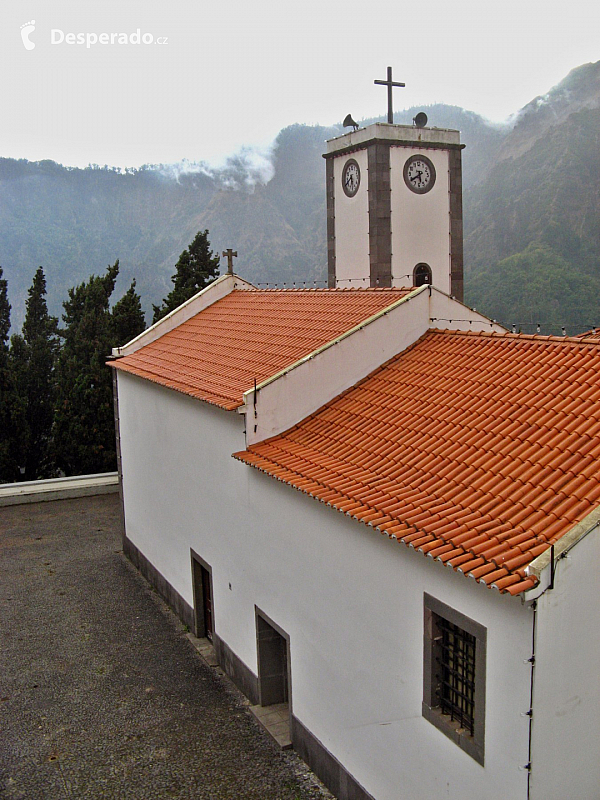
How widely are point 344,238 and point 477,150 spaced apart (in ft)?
368

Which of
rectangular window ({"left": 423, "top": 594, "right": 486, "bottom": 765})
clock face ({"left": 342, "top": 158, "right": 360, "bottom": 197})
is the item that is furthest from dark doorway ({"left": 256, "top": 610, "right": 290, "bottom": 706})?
clock face ({"left": 342, "top": 158, "right": 360, "bottom": 197})

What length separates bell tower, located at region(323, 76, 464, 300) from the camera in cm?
1922

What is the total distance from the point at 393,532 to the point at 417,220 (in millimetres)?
14232

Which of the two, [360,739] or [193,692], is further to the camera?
[193,692]

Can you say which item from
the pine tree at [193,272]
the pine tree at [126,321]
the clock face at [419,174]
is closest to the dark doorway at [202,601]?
the clock face at [419,174]

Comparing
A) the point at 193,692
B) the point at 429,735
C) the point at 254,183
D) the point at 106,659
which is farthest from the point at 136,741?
the point at 254,183

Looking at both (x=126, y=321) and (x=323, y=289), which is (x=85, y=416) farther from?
(x=323, y=289)

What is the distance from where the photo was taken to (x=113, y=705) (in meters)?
11.6

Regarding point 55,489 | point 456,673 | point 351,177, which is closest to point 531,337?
point 456,673

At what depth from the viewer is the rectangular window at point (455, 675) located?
21.2 feet

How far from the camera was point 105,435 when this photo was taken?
2584cm

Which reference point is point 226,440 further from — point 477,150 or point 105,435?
point 477,150

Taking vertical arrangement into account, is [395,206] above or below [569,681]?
above

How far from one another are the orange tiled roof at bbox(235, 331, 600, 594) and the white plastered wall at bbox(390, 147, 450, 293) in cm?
882
